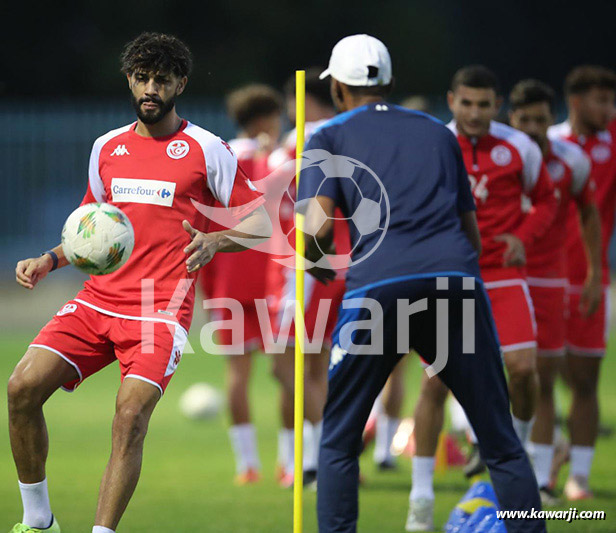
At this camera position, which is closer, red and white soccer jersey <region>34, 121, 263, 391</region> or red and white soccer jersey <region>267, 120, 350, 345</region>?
red and white soccer jersey <region>34, 121, 263, 391</region>

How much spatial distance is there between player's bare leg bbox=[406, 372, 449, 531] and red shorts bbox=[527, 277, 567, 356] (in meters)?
1.16

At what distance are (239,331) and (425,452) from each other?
2.97 metres

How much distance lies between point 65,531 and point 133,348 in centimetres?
183

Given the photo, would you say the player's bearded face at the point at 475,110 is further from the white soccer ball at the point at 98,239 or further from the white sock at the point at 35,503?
the white sock at the point at 35,503

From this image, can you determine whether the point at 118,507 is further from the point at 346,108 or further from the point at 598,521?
the point at 598,521

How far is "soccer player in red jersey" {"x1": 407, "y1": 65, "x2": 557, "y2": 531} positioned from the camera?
754 centimetres

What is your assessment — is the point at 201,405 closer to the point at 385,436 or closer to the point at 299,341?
the point at 385,436

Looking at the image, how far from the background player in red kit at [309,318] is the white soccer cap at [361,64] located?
2.71 metres

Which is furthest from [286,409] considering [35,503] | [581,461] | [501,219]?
[35,503]

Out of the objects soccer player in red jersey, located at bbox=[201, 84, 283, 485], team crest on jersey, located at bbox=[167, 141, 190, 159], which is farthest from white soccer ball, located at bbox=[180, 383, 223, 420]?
team crest on jersey, located at bbox=[167, 141, 190, 159]

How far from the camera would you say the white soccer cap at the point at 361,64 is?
6.13 m

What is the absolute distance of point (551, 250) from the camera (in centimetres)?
852

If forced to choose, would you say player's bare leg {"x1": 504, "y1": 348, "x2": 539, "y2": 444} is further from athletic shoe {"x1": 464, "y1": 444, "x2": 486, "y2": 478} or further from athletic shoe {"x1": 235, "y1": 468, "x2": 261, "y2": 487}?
athletic shoe {"x1": 235, "y1": 468, "x2": 261, "y2": 487}

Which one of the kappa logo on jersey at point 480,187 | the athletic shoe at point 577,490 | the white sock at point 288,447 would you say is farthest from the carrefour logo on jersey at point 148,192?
the athletic shoe at point 577,490
